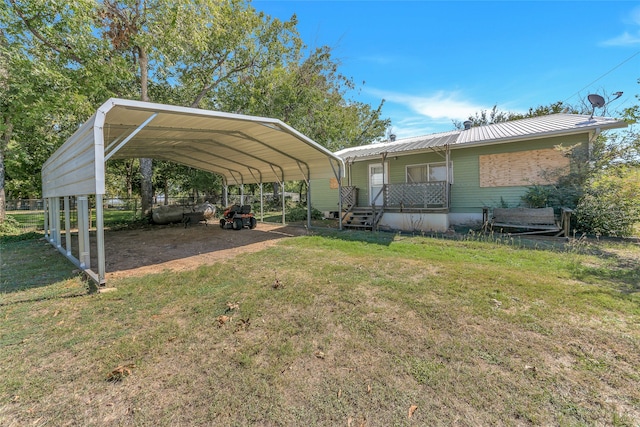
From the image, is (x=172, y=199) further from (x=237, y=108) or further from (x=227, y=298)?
(x=227, y=298)

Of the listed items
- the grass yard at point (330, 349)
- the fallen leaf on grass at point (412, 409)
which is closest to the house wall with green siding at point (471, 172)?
the grass yard at point (330, 349)

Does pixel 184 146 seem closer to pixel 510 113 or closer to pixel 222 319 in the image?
pixel 222 319

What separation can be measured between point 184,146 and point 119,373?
31.5ft

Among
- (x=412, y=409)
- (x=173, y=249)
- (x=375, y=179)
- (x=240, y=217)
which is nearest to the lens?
(x=412, y=409)

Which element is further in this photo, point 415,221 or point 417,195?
point 417,195

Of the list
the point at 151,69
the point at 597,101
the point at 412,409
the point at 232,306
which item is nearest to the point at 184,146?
the point at 151,69

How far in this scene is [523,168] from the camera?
9867mm

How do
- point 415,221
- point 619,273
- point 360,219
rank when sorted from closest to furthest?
point 619,273
point 415,221
point 360,219

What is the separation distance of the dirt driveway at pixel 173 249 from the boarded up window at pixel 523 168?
7.99 metres

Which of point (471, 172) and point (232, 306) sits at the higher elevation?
point (471, 172)

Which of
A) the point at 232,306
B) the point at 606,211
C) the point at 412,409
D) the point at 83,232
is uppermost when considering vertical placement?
the point at 606,211

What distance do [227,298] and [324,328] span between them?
64.2 inches

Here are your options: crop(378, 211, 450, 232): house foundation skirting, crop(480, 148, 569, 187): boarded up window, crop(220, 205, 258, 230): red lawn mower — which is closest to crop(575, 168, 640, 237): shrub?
crop(480, 148, 569, 187): boarded up window

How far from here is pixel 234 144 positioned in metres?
9.95
